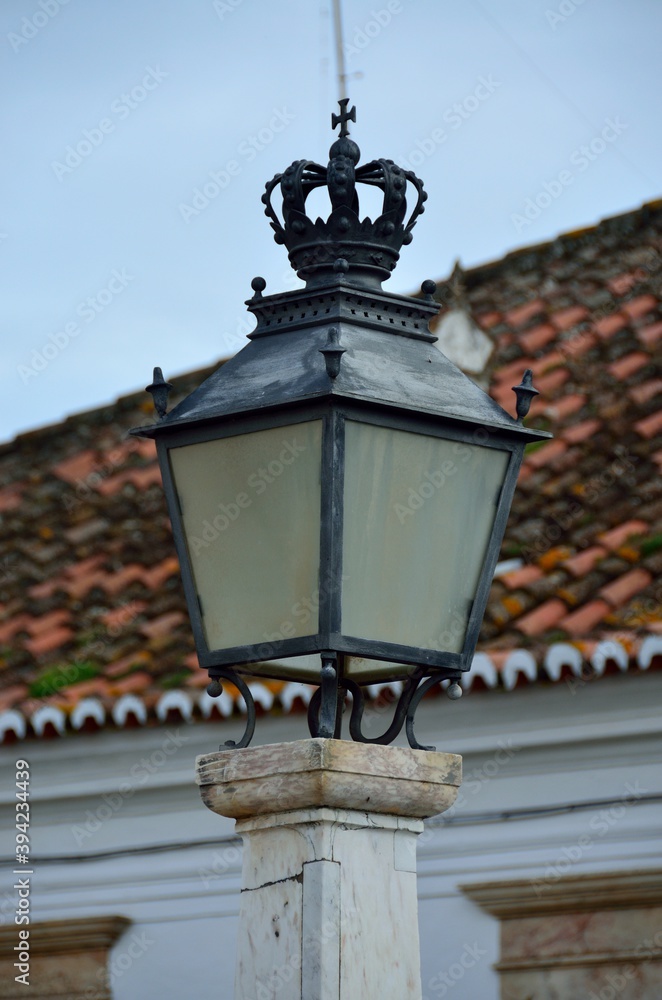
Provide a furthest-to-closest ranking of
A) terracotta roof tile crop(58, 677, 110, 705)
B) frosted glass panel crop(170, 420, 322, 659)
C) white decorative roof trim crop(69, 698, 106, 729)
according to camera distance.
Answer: terracotta roof tile crop(58, 677, 110, 705) < white decorative roof trim crop(69, 698, 106, 729) < frosted glass panel crop(170, 420, 322, 659)

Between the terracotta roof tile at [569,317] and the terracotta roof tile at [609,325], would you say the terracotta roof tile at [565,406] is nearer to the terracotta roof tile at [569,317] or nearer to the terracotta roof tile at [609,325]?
the terracotta roof tile at [609,325]

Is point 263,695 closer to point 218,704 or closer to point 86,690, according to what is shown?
point 218,704

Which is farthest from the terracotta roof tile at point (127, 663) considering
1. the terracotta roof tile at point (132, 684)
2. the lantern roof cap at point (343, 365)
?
the lantern roof cap at point (343, 365)

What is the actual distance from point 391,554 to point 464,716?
107 inches

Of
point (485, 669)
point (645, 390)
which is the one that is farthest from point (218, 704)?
point (645, 390)

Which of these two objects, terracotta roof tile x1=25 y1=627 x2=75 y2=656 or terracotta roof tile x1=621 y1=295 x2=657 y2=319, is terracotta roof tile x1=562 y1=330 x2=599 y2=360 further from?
terracotta roof tile x1=25 y1=627 x2=75 y2=656

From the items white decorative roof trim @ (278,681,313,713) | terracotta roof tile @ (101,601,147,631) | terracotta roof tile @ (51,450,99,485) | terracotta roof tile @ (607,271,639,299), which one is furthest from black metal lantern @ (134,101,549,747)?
terracotta roof tile @ (51,450,99,485)

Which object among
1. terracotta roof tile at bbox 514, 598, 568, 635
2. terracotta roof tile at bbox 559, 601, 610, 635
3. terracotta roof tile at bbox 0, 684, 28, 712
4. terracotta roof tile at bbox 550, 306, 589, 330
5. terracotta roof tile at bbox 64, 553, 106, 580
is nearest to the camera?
terracotta roof tile at bbox 559, 601, 610, 635

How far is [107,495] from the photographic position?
7.55m

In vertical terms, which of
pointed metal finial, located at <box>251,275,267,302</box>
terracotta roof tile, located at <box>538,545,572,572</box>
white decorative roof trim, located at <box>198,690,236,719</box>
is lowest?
pointed metal finial, located at <box>251,275,267,302</box>

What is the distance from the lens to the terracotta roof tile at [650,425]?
6.00 meters

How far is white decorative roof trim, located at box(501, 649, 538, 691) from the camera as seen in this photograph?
476 cm

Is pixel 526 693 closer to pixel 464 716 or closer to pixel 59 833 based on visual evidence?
A: pixel 464 716

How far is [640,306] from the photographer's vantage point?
7.08 m
